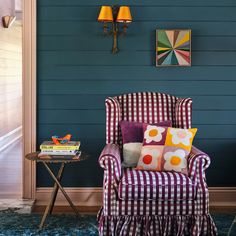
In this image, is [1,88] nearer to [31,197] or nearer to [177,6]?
[31,197]

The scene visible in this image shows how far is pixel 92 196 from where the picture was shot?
4426 mm

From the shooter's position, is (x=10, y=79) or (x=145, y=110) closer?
(x=145, y=110)

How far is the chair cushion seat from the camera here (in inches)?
127

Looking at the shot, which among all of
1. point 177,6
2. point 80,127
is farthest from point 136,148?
point 177,6

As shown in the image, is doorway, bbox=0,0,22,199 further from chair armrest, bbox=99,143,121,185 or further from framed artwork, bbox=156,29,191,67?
chair armrest, bbox=99,143,121,185

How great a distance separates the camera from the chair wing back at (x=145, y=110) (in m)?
3.90

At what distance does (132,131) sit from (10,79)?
17.3 feet

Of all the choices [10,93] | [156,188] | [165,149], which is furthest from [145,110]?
[10,93]

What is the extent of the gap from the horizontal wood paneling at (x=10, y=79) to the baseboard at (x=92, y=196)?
11.7ft

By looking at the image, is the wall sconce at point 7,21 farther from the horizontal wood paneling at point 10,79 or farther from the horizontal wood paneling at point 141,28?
the horizontal wood paneling at point 141,28

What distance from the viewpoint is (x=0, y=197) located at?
456 centimetres

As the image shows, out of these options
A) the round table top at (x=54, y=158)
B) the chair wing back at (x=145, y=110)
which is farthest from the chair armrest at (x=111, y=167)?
the chair wing back at (x=145, y=110)

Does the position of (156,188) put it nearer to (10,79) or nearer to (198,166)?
(198,166)

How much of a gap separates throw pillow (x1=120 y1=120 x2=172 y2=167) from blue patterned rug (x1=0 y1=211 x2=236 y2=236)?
59 centimetres
